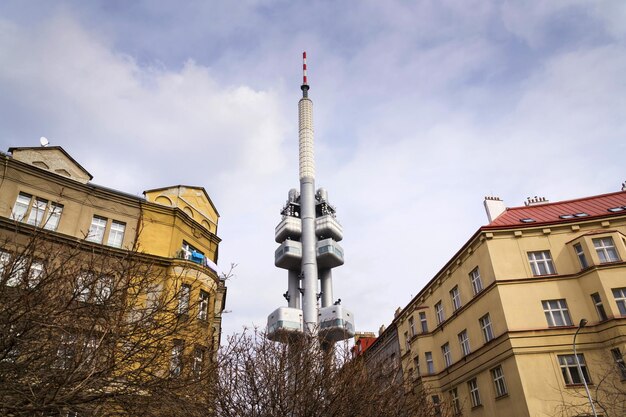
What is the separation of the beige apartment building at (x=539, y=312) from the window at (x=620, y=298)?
0.05 metres

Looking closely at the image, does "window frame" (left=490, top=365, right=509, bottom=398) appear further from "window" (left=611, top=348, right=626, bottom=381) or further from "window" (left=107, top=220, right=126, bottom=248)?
"window" (left=107, top=220, right=126, bottom=248)

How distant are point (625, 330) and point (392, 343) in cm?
2283

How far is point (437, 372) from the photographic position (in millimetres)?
33250

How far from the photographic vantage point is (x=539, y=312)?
2488 cm

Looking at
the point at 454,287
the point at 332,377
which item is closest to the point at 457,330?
the point at 454,287

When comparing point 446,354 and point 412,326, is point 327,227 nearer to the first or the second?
point 412,326

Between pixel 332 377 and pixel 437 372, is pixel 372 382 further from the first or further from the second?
pixel 437 372

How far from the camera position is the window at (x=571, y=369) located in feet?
74.9

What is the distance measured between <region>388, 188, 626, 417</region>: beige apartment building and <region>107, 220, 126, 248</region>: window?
16562 millimetres

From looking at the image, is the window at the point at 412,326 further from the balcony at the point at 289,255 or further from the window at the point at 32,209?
the balcony at the point at 289,255

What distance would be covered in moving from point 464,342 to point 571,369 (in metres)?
7.57

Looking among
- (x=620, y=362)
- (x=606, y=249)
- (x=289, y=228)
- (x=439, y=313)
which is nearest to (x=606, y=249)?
(x=606, y=249)

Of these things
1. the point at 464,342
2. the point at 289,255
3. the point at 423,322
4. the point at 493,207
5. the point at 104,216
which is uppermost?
the point at 289,255

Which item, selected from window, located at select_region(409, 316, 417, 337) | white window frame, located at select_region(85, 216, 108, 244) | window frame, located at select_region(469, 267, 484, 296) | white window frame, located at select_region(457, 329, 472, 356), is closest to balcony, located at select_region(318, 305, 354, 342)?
window, located at select_region(409, 316, 417, 337)
